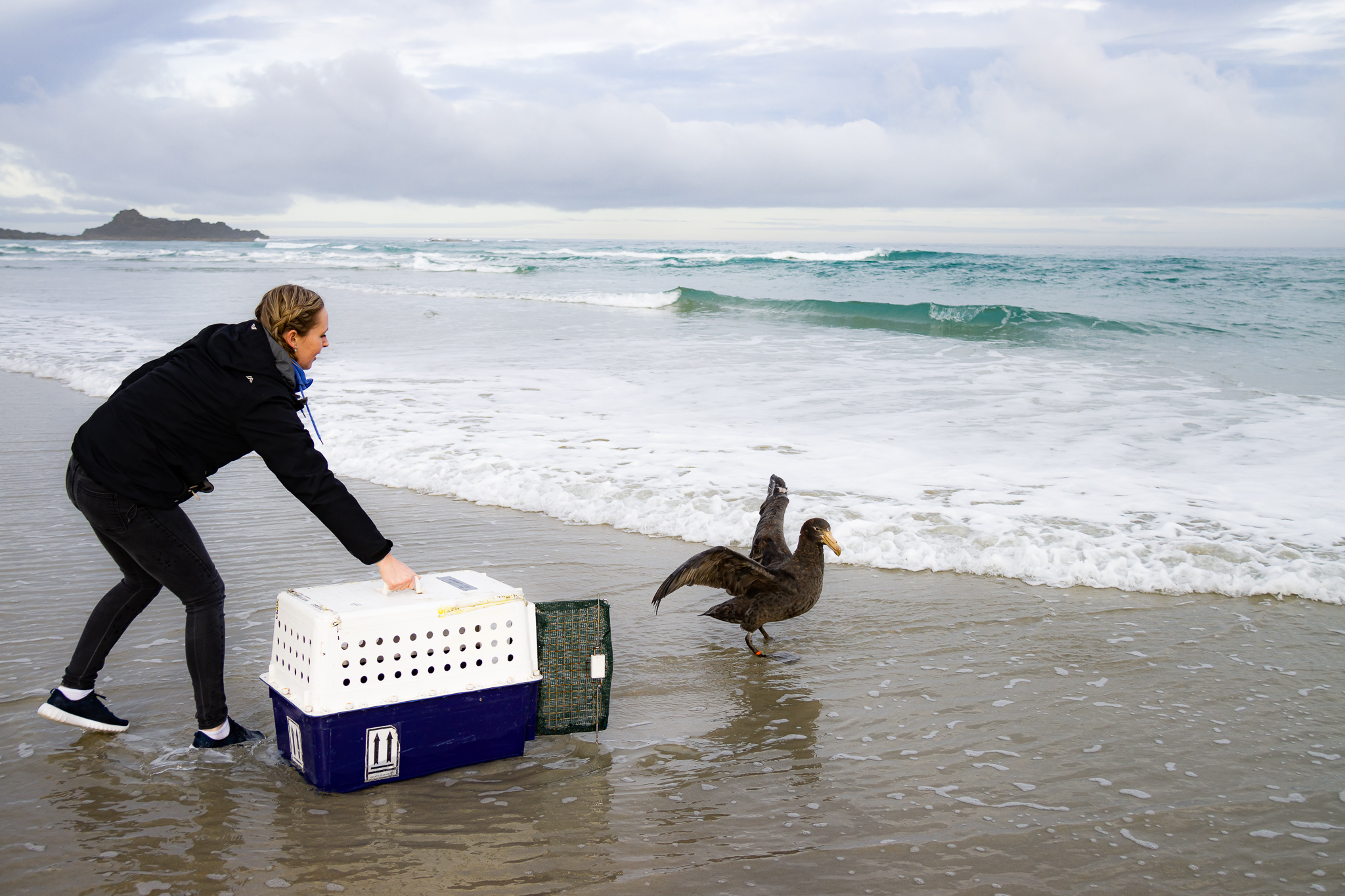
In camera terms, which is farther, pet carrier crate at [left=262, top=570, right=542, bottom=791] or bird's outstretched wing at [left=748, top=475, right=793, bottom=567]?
bird's outstretched wing at [left=748, top=475, right=793, bottom=567]

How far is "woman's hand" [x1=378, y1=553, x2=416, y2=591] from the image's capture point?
323 centimetres

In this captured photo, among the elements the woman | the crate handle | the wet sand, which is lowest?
the wet sand

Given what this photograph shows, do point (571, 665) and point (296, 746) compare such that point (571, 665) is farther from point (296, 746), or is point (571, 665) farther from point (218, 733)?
point (218, 733)

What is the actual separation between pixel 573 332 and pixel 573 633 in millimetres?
16605

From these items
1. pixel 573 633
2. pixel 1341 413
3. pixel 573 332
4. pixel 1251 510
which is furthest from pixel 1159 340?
pixel 573 633

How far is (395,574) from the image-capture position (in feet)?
10.6

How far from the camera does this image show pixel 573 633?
355cm

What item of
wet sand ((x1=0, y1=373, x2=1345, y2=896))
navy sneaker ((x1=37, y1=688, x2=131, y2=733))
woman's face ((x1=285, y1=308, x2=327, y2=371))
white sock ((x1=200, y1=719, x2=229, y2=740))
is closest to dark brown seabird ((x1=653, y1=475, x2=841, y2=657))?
wet sand ((x1=0, y1=373, x2=1345, y2=896))

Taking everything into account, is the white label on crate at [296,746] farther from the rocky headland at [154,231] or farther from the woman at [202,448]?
the rocky headland at [154,231]

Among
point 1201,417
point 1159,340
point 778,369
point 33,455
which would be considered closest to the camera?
point 33,455

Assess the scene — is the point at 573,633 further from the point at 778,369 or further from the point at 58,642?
the point at 778,369

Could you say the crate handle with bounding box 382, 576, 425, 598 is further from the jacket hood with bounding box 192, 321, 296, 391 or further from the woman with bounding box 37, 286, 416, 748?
the jacket hood with bounding box 192, 321, 296, 391

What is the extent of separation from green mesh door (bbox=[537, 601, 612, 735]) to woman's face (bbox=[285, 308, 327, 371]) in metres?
1.24

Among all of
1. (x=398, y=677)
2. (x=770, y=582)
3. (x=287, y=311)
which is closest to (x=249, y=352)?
(x=287, y=311)
